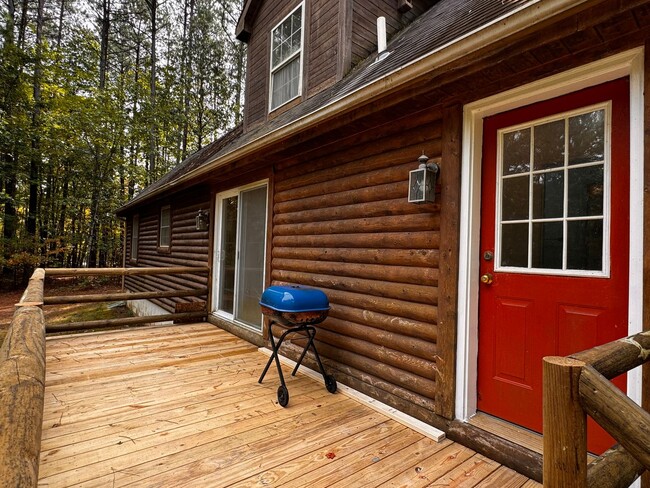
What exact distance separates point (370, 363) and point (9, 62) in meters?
13.3

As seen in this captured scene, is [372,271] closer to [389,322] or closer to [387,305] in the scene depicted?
[387,305]

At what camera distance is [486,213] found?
2.17 meters

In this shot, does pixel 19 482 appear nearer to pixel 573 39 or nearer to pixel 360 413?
pixel 360 413

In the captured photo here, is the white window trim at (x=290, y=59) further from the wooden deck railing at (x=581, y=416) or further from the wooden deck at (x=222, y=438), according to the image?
the wooden deck railing at (x=581, y=416)

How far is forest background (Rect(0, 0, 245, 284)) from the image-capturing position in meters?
10.5

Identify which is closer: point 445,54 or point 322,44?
point 445,54

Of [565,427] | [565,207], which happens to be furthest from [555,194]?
[565,427]

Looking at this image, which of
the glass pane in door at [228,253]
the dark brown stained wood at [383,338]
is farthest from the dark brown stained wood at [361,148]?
the glass pane in door at [228,253]

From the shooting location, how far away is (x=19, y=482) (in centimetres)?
64

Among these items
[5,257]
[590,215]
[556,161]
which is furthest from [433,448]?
[5,257]

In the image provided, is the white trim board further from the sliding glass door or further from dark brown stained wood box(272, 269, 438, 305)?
the sliding glass door

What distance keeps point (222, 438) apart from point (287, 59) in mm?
4915

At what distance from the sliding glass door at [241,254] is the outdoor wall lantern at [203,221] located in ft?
1.18

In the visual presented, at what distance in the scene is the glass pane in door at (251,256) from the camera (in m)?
4.35
